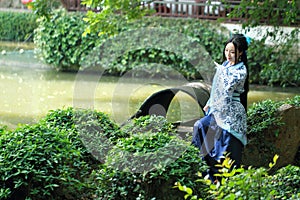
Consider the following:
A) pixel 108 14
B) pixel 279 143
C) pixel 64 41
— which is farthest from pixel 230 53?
pixel 64 41

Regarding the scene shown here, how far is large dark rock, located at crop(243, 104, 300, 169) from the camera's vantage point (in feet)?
22.1

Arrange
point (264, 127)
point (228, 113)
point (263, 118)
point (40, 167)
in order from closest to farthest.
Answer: point (40, 167)
point (228, 113)
point (264, 127)
point (263, 118)

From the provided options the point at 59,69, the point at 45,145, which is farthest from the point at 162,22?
the point at 45,145

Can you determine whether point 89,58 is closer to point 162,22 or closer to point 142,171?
point 162,22

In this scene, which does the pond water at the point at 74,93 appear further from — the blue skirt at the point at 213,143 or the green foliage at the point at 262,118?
the blue skirt at the point at 213,143

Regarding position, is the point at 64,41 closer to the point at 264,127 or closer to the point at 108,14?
the point at 108,14

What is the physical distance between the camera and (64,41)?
52.6 feet

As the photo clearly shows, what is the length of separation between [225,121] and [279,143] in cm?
106

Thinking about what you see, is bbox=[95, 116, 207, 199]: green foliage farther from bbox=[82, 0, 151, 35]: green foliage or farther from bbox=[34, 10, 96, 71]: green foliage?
bbox=[34, 10, 96, 71]: green foliage

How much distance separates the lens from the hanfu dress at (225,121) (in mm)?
6059

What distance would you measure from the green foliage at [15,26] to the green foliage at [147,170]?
17815mm

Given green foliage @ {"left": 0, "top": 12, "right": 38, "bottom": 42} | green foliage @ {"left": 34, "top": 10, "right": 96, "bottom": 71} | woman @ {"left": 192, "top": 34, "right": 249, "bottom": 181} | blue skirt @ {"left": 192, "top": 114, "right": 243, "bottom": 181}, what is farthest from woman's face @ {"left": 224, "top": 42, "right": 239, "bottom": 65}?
green foliage @ {"left": 0, "top": 12, "right": 38, "bottom": 42}

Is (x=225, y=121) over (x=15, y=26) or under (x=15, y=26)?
under

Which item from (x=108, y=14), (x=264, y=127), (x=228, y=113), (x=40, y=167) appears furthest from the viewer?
(x=108, y=14)
